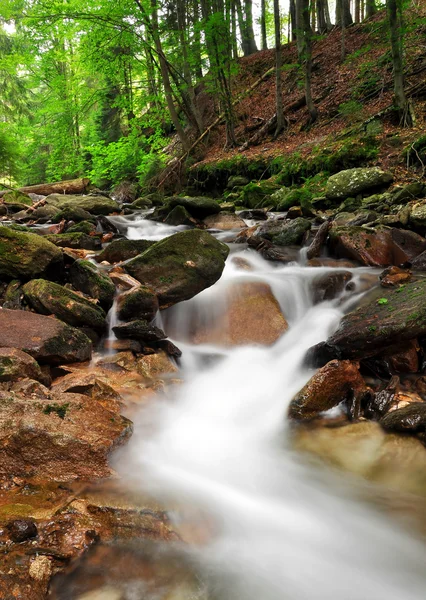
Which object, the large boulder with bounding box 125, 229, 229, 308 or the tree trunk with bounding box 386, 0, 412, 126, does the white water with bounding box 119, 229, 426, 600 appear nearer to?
the large boulder with bounding box 125, 229, 229, 308

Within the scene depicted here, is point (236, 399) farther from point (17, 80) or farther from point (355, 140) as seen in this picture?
point (17, 80)

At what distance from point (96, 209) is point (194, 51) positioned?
7.01 metres

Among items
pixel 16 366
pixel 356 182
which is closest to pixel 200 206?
pixel 356 182

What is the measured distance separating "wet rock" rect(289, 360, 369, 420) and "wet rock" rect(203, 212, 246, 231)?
241 inches

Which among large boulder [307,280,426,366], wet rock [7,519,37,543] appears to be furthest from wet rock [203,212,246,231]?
wet rock [7,519,37,543]

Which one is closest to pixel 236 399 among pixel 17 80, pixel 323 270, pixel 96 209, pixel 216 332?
pixel 216 332

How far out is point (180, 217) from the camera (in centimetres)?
1001

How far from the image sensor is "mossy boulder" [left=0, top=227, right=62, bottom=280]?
482 centimetres

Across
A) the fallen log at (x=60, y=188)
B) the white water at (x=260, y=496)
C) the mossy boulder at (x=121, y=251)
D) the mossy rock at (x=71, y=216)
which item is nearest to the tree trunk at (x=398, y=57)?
the mossy boulder at (x=121, y=251)

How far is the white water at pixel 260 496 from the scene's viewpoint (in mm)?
2059

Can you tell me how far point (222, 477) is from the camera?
2918 millimetres

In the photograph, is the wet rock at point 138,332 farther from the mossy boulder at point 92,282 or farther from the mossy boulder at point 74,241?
the mossy boulder at point 74,241

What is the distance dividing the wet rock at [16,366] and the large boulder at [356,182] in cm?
834

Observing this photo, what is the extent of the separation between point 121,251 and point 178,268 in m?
1.59
